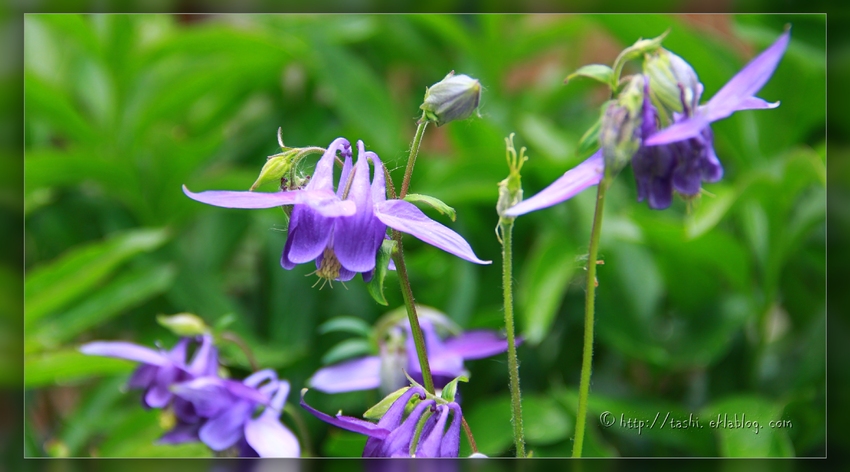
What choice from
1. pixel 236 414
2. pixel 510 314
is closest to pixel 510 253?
pixel 510 314

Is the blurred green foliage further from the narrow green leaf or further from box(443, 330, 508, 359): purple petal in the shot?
the narrow green leaf

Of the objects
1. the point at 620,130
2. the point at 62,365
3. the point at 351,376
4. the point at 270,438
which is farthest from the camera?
the point at 62,365

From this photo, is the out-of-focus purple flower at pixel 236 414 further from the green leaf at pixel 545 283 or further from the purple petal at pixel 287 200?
the green leaf at pixel 545 283

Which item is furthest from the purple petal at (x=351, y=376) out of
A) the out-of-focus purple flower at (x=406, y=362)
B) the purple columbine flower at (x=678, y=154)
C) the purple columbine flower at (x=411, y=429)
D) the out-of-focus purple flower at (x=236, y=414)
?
the purple columbine flower at (x=678, y=154)

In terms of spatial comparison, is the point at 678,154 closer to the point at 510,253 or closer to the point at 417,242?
the point at 510,253

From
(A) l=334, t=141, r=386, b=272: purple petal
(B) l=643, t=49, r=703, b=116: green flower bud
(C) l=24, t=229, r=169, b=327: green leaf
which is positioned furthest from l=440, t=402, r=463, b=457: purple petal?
(C) l=24, t=229, r=169, b=327: green leaf

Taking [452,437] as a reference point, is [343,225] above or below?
above
